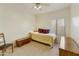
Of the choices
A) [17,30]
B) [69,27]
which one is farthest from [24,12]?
[69,27]

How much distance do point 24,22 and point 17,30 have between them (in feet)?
0.48

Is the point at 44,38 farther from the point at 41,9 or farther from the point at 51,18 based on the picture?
the point at 41,9

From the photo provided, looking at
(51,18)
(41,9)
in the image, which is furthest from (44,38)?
Answer: (41,9)

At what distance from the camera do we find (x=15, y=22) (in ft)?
4.18

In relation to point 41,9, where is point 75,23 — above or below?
below

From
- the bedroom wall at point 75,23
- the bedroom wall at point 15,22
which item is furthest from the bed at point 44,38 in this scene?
the bedroom wall at point 75,23

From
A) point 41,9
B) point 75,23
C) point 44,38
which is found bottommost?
point 44,38

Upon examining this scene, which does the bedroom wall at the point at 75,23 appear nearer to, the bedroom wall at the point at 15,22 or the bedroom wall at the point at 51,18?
the bedroom wall at the point at 51,18

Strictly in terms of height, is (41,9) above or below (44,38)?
above

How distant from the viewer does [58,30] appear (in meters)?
1.33

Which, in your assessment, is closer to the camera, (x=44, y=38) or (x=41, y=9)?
(x=41, y=9)

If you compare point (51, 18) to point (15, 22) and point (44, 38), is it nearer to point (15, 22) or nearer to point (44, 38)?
point (44, 38)

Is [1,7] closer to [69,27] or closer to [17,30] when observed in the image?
[17,30]

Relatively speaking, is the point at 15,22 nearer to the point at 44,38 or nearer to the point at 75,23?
the point at 44,38
